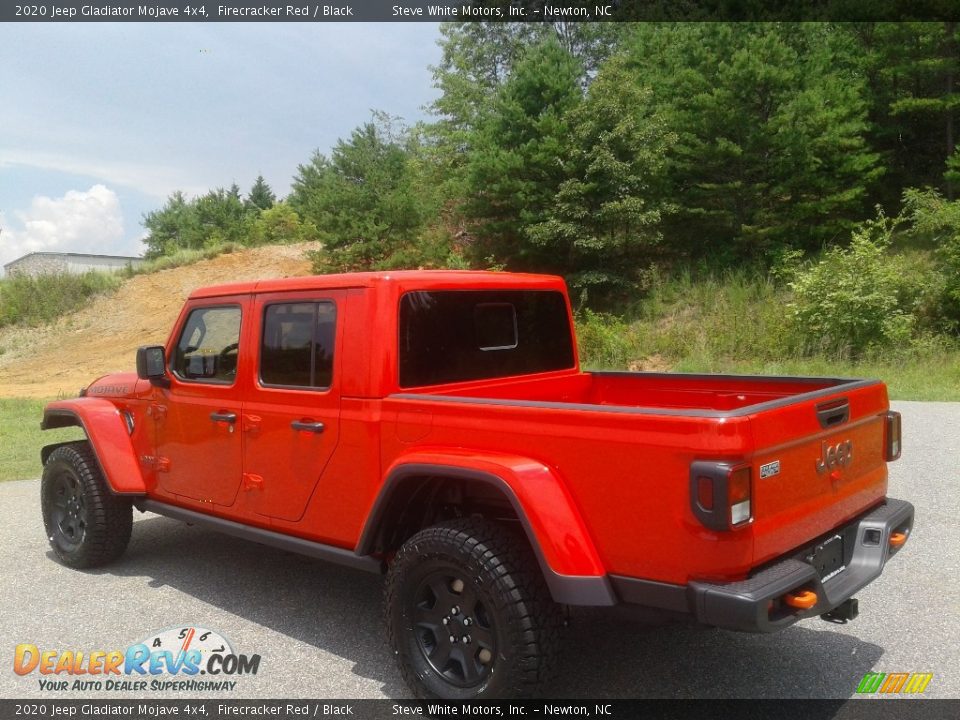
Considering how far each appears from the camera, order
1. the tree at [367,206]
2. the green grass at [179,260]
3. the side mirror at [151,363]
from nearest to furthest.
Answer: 1. the side mirror at [151,363]
2. the tree at [367,206]
3. the green grass at [179,260]

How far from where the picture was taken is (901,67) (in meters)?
22.5

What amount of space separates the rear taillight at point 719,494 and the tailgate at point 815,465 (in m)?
0.09

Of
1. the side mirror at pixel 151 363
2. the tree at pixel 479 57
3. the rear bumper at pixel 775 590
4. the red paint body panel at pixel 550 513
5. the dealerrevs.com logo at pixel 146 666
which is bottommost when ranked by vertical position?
the dealerrevs.com logo at pixel 146 666

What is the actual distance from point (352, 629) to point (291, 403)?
124cm

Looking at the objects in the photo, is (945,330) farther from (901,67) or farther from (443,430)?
(443,430)

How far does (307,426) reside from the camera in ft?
12.2

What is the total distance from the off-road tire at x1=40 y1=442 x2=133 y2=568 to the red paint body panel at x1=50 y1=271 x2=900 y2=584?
0.29 m

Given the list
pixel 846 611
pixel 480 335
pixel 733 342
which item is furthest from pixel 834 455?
pixel 733 342

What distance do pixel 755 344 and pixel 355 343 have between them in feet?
52.6

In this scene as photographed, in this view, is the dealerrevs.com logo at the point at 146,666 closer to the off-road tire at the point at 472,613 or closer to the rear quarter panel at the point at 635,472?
the off-road tire at the point at 472,613

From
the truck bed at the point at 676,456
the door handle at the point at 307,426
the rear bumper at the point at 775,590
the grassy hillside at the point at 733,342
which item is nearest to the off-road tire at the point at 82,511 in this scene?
the door handle at the point at 307,426

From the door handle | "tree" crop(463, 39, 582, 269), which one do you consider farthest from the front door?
"tree" crop(463, 39, 582, 269)

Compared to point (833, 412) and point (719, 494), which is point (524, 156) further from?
point (719, 494)

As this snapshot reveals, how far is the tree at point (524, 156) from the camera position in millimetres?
22516
